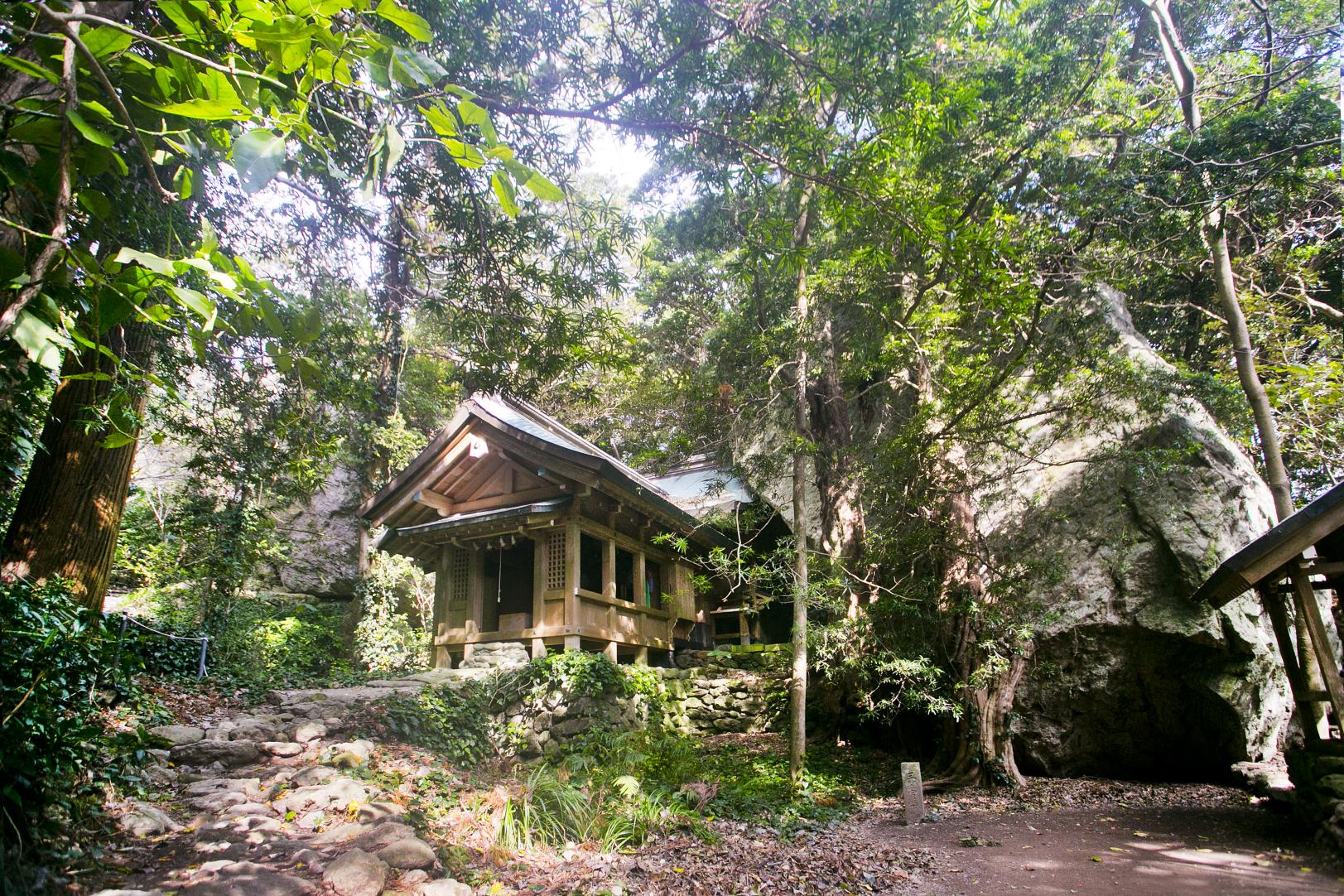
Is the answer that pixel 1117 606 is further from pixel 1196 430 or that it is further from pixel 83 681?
pixel 83 681

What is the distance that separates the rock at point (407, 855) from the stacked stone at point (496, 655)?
5.42 metres

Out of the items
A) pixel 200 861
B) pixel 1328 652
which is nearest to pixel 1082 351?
pixel 1328 652

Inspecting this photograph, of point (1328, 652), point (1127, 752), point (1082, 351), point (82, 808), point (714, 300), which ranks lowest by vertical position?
point (1127, 752)

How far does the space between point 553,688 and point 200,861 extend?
223 inches

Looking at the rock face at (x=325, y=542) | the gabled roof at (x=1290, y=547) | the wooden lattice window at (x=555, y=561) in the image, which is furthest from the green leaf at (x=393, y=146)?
the rock face at (x=325, y=542)

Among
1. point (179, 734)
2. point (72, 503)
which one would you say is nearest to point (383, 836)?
point (179, 734)

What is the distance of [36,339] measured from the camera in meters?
1.33

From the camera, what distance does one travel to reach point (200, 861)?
3.93 metres

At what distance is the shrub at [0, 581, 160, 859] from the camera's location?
122 inches

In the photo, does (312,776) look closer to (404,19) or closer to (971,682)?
(404,19)

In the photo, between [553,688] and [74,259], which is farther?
[553,688]

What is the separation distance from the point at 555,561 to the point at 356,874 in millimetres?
7098

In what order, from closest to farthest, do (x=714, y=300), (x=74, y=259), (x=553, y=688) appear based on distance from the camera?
(x=74, y=259)
(x=553, y=688)
(x=714, y=300)

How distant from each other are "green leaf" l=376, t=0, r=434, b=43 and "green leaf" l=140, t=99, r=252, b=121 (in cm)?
35
